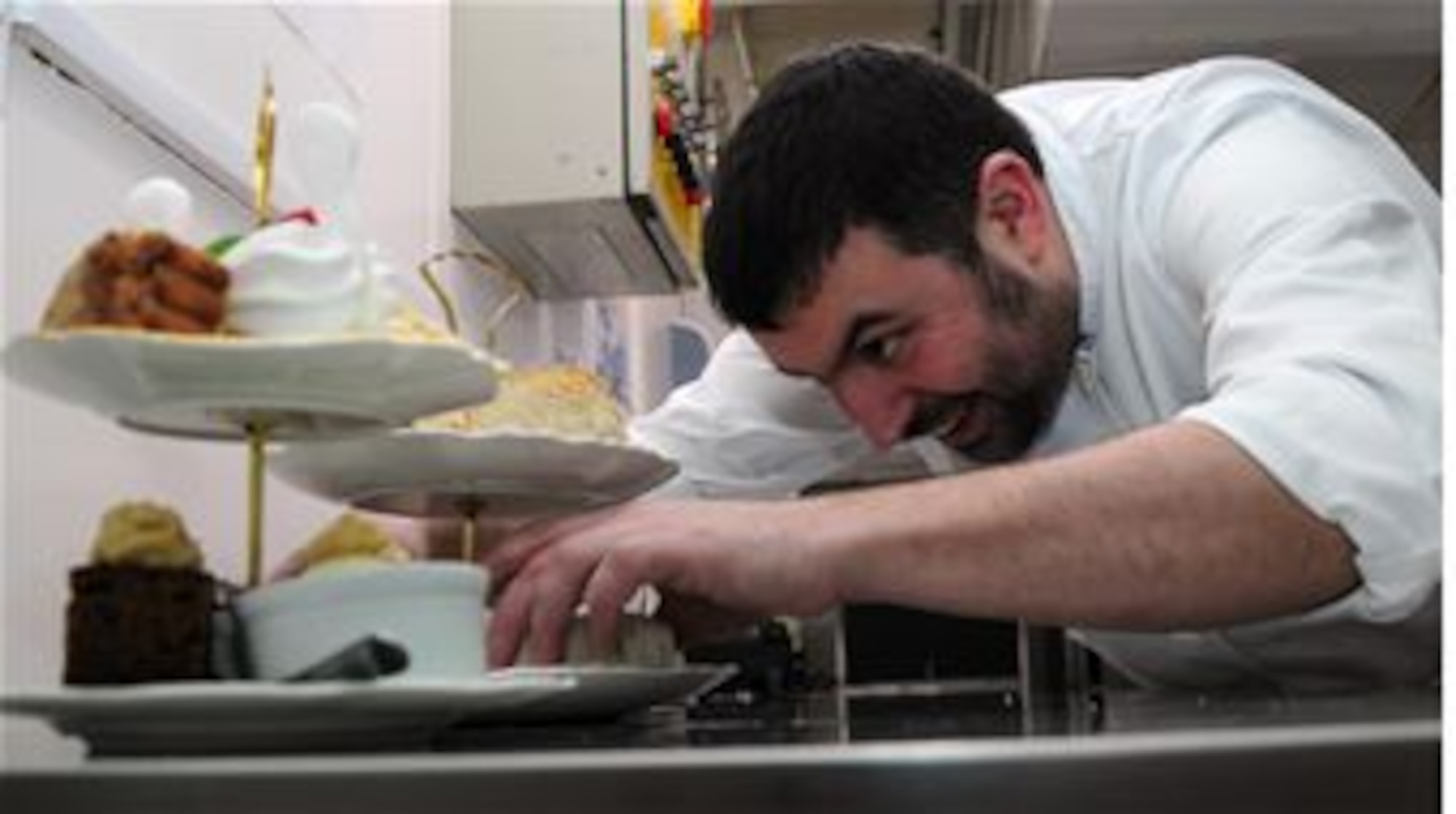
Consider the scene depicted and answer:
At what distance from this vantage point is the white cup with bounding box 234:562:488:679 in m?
0.56

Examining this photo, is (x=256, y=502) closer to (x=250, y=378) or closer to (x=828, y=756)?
(x=250, y=378)

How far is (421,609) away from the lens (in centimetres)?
57

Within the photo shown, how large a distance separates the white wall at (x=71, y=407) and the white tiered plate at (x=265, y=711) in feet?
0.13

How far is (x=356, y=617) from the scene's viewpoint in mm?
562

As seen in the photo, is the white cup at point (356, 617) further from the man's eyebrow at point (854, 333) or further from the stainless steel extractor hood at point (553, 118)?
the stainless steel extractor hood at point (553, 118)

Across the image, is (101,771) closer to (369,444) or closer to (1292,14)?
(369,444)

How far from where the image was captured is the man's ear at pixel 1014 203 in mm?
1226

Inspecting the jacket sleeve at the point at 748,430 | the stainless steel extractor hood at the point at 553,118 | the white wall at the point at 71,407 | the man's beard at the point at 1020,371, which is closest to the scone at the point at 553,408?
the white wall at the point at 71,407

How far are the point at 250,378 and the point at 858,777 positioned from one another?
0.29 meters

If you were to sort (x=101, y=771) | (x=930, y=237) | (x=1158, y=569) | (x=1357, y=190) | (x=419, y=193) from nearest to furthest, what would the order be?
(x=101, y=771) → (x=1158, y=569) → (x=1357, y=190) → (x=930, y=237) → (x=419, y=193)

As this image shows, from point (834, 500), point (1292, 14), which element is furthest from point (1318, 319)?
point (1292, 14)

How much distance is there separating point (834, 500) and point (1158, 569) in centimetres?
17

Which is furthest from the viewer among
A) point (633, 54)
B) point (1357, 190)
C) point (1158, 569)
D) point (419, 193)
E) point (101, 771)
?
point (633, 54)

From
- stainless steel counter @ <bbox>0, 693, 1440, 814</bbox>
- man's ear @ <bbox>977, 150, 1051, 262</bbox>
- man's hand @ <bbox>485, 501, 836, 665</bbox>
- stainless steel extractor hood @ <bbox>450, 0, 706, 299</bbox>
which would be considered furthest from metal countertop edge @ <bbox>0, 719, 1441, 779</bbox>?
stainless steel extractor hood @ <bbox>450, 0, 706, 299</bbox>
